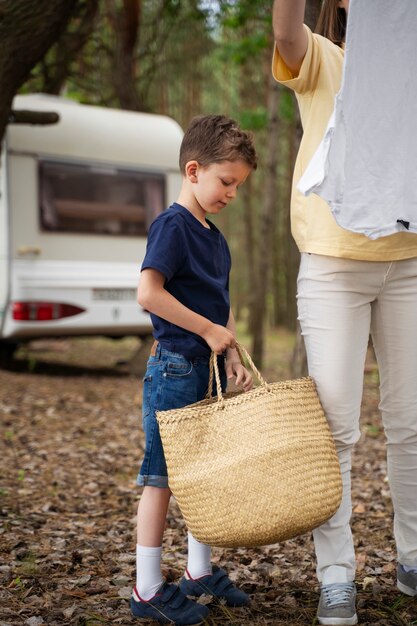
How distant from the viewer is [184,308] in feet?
7.85

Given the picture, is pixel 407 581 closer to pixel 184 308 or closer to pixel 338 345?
pixel 338 345

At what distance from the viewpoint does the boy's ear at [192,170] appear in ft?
8.09

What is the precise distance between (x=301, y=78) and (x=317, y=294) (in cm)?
65

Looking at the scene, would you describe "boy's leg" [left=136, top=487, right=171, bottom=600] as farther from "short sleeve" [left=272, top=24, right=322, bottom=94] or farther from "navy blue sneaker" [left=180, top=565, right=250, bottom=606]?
"short sleeve" [left=272, top=24, right=322, bottom=94]

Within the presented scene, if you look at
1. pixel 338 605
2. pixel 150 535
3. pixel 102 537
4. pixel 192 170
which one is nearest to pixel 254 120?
pixel 102 537

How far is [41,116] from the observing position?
6.68m

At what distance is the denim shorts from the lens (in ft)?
8.07

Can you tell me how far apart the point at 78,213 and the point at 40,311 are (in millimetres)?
1258

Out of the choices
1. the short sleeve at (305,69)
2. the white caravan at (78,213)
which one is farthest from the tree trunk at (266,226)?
the short sleeve at (305,69)

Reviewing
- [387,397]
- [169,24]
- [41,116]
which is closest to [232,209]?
[169,24]

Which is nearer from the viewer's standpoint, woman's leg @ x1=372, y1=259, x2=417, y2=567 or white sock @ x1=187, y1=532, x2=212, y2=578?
woman's leg @ x1=372, y1=259, x2=417, y2=567

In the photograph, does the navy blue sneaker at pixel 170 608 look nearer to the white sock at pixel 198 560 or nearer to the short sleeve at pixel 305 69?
the white sock at pixel 198 560

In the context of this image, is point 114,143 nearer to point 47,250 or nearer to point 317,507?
point 47,250

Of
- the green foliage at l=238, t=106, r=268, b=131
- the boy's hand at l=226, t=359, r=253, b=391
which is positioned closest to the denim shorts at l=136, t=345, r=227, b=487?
the boy's hand at l=226, t=359, r=253, b=391
